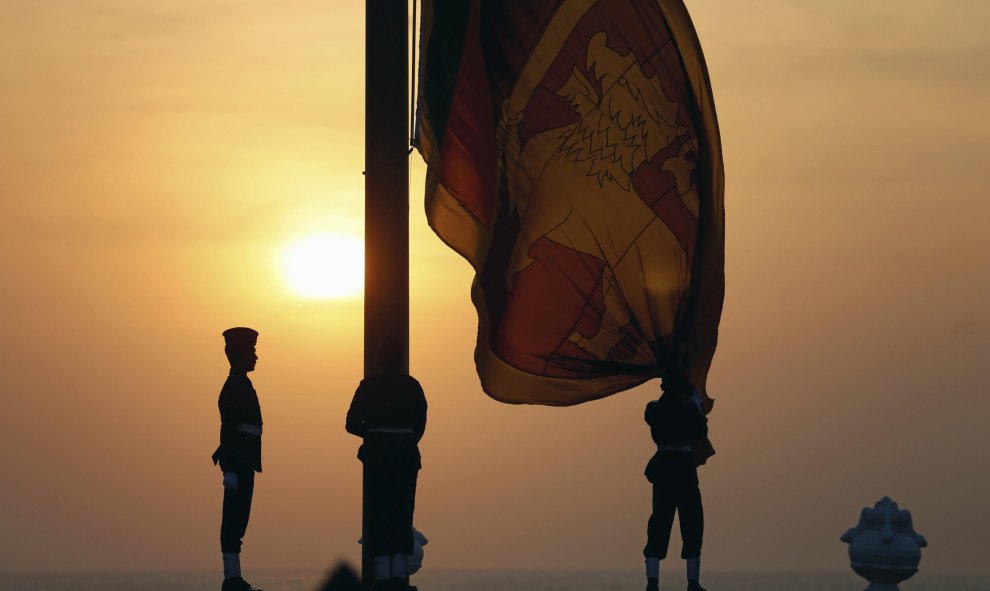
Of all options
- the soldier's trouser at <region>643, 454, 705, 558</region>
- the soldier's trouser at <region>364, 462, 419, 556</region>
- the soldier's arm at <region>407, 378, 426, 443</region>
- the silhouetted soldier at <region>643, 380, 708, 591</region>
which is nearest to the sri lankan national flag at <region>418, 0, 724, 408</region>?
the silhouetted soldier at <region>643, 380, 708, 591</region>

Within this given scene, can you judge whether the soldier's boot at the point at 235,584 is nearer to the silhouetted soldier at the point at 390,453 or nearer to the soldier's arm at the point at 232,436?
the soldier's arm at the point at 232,436

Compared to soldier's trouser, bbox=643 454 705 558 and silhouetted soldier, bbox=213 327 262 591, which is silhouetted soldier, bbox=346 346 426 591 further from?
soldier's trouser, bbox=643 454 705 558

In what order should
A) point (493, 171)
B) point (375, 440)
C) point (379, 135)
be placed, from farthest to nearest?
point (493, 171)
point (379, 135)
point (375, 440)

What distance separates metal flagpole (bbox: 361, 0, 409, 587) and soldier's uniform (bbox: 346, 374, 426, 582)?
254 mm

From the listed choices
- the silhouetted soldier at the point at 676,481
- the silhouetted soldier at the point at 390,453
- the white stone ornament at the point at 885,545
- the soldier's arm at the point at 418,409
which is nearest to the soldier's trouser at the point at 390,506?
the silhouetted soldier at the point at 390,453

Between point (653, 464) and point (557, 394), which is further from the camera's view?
point (557, 394)

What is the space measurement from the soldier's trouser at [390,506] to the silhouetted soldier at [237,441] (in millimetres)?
1237

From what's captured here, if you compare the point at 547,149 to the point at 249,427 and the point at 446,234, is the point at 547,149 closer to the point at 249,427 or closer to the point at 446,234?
the point at 446,234

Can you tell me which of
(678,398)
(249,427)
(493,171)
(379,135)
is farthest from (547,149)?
(249,427)

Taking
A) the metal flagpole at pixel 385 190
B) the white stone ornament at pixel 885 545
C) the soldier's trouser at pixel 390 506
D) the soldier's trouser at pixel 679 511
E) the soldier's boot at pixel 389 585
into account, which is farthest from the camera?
the white stone ornament at pixel 885 545

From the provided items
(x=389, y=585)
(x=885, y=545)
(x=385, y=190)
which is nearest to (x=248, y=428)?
(x=389, y=585)

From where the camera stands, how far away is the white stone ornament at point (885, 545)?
15883 mm

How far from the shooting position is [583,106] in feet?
57.9

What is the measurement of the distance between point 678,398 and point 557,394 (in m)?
2.02
